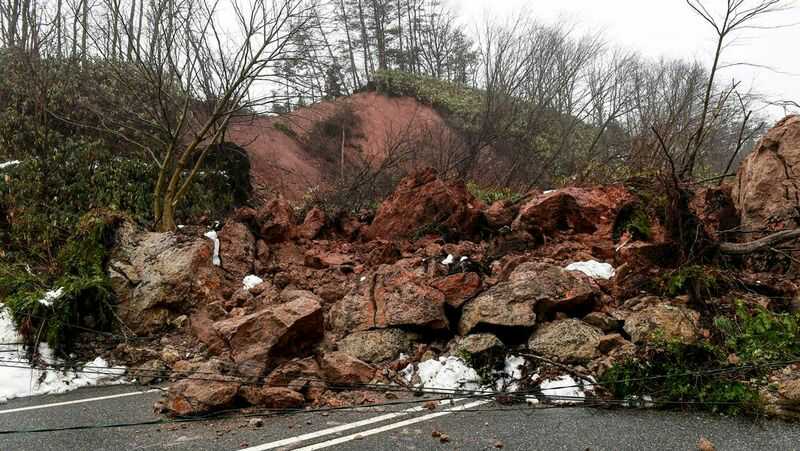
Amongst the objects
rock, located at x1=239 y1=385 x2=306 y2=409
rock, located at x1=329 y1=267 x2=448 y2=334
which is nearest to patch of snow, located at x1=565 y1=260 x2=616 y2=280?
rock, located at x1=329 y1=267 x2=448 y2=334

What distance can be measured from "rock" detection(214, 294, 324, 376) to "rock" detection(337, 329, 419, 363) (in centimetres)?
46

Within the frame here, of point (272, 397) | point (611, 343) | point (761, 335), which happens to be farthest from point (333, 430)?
point (761, 335)

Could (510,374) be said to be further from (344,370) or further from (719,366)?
(719,366)

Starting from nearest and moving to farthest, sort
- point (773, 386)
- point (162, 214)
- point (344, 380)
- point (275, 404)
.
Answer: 1. point (773, 386)
2. point (275, 404)
3. point (344, 380)
4. point (162, 214)

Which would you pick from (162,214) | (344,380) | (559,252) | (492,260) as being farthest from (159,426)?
(162,214)

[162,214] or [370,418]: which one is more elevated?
[162,214]

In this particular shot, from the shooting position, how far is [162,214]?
11367 millimetres

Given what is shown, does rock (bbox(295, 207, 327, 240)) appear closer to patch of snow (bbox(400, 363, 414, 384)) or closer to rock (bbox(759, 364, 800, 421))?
patch of snow (bbox(400, 363, 414, 384))

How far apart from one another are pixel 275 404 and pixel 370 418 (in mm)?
989

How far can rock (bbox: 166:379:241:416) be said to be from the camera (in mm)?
5184

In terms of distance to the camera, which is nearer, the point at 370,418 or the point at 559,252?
the point at 370,418

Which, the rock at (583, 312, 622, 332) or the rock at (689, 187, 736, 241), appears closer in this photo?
the rock at (583, 312, 622, 332)

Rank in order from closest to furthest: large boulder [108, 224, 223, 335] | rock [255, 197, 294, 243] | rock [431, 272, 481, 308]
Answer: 1. rock [431, 272, 481, 308]
2. large boulder [108, 224, 223, 335]
3. rock [255, 197, 294, 243]

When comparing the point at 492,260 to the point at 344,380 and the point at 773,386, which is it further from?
the point at 773,386
